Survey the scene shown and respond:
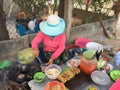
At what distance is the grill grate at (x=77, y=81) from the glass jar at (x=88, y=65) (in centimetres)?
7

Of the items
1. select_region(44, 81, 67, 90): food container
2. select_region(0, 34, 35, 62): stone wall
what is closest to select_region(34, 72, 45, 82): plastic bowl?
select_region(44, 81, 67, 90): food container

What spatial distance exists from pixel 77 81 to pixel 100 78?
1.06 feet

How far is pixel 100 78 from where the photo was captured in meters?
2.24

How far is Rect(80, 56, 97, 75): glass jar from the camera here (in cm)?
226

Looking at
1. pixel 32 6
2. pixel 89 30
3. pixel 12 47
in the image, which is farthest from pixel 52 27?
pixel 32 6

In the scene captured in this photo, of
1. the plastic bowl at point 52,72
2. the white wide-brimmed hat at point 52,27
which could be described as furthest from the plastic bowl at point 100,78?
the white wide-brimmed hat at point 52,27

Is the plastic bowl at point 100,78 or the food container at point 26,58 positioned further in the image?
the food container at point 26,58

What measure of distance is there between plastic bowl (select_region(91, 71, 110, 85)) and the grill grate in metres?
0.10

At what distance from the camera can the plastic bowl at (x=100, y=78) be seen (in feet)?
7.15

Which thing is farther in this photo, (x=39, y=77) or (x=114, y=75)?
(x=114, y=75)

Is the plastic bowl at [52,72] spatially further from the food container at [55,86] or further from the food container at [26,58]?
the food container at [26,58]

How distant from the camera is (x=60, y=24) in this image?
2.72 metres

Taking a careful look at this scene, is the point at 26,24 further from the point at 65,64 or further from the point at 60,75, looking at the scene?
the point at 60,75

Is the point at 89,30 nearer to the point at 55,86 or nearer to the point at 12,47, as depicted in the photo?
the point at 12,47
